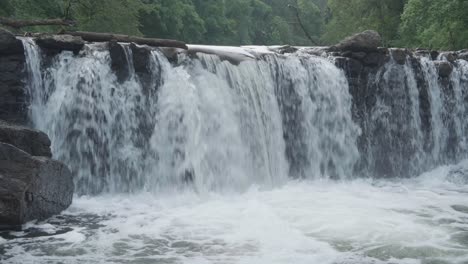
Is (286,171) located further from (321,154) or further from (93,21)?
(93,21)

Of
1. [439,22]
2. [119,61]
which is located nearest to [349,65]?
[119,61]

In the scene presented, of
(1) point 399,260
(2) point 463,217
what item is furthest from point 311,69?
(1) point 399,260

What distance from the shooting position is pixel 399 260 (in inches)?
267

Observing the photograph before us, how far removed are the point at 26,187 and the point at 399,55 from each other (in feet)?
35.1

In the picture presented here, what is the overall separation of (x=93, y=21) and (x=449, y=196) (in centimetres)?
1535

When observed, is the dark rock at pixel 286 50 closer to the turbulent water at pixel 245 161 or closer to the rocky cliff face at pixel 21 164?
the turbulent water at pixel 245 161

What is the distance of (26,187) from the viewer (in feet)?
24.8

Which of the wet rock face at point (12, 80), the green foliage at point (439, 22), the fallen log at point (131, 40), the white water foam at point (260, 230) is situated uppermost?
the green foliage at point (439, 22)

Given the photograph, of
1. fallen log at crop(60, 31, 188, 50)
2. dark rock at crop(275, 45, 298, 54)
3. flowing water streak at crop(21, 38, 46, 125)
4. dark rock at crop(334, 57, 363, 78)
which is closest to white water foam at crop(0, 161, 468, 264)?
flowing water streak at crop(21, 38, 46, 125)

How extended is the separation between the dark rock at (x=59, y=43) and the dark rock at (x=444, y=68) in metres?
9.94

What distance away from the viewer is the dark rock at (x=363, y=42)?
1423 cm

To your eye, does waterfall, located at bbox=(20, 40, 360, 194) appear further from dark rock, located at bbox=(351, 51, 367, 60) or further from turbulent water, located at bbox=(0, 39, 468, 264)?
dark rock, located at bbox=(351, 51, 367, 60)

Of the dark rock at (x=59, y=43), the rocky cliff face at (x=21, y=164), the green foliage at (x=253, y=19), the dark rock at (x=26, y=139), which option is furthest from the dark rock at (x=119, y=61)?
the green foliage at (x=253, y=19)

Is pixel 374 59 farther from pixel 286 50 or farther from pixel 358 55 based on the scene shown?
pixel 286 50
